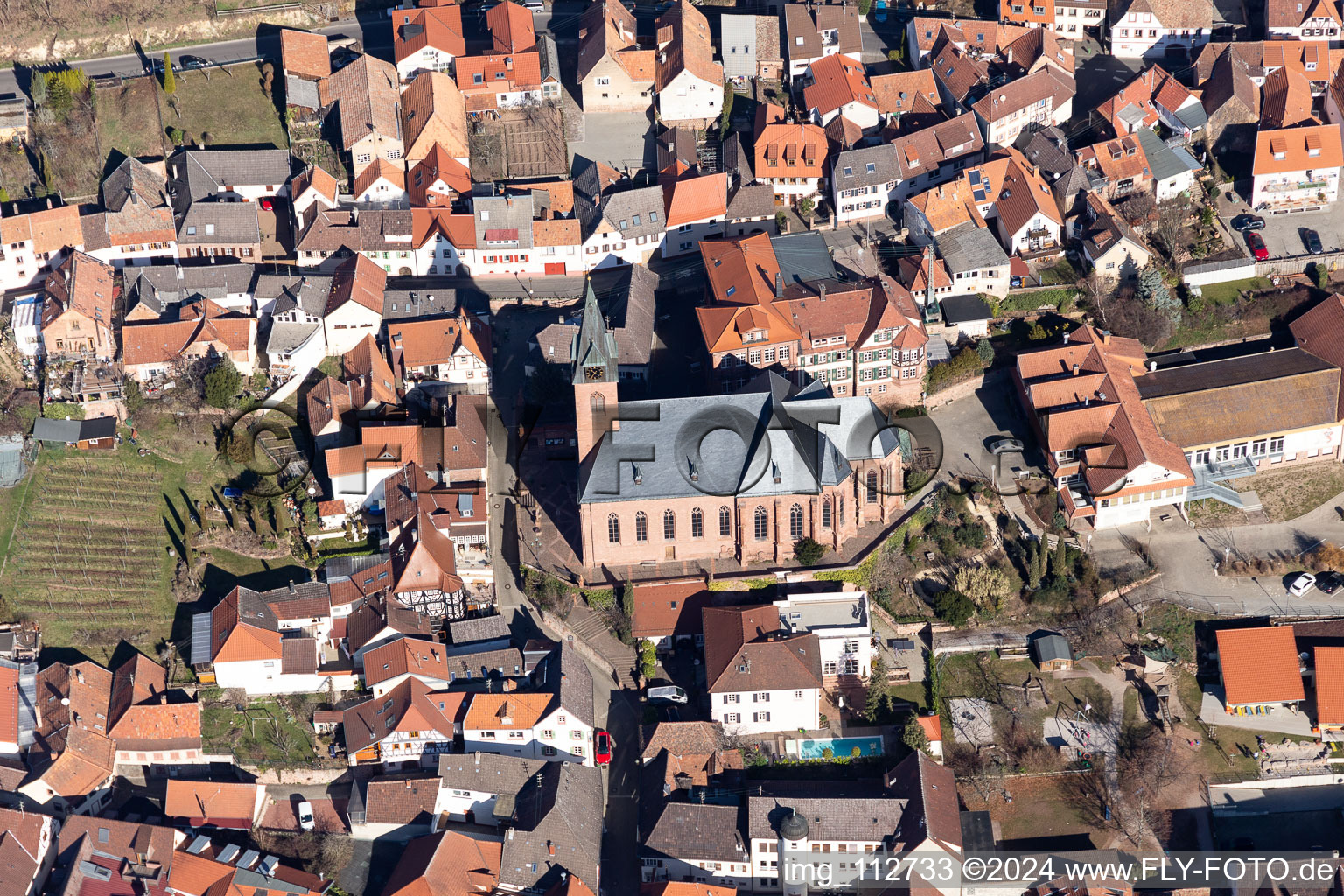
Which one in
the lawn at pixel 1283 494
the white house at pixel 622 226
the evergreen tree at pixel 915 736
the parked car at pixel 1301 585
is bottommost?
the evergreen tree at pixel 915 736

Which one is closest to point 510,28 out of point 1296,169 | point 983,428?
point 983,428

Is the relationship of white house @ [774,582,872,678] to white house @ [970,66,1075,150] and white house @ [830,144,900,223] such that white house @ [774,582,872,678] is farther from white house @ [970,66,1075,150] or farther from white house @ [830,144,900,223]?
white house @ [970,66,1075,150]

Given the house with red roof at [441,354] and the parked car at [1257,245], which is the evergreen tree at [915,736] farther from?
the parked car at [1257,245]

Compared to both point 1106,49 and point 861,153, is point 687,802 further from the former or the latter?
point 1106,49

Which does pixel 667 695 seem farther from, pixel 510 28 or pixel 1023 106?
pixel 510 28

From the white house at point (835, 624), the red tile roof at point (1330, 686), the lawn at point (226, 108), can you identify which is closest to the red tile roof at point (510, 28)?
the lawn at point (226, 108)

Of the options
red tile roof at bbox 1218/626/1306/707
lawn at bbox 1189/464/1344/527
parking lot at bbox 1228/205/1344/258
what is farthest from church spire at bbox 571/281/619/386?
parking lot at bbox 1228/205/1344/258
